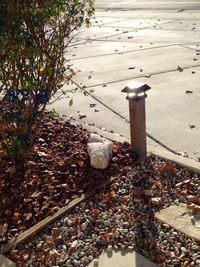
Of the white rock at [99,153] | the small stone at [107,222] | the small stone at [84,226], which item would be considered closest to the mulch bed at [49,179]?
the white rock at [99,153]

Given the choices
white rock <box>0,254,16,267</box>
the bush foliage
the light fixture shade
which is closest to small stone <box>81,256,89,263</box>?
white rock <box>0,254,16,267</box>

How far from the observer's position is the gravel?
2.48 metres

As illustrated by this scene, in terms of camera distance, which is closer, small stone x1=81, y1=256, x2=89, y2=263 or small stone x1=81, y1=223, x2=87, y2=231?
small stone x1=81, y1=256, x2=89, y2=263

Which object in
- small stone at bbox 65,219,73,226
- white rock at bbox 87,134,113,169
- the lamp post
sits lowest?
small stone at bbox 65,219,73,226

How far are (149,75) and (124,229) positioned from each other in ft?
12.2

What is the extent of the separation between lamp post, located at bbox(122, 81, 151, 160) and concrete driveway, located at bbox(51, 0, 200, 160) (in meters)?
0.39

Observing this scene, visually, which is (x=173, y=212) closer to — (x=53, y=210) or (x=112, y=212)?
(x=112, y=212)

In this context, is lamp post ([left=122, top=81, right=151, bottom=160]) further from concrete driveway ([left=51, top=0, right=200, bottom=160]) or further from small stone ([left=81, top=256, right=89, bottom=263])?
small stone ([left=81, top=256, right=89, bottom=263])

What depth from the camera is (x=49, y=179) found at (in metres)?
3.27

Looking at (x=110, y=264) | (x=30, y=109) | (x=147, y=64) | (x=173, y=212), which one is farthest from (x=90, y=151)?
(x=147, y=64)

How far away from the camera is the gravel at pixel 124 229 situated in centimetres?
248

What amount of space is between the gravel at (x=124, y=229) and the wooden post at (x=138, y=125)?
302 millimetres

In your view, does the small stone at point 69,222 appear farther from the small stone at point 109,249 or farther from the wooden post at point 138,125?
the wooden post at point 138,125

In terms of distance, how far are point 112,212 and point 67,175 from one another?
0.59 m
